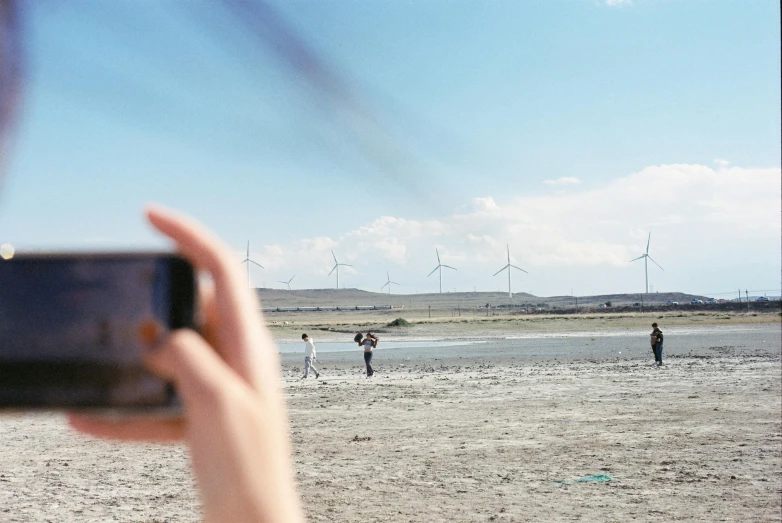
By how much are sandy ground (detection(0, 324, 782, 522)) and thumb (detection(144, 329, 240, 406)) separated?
18.9ft

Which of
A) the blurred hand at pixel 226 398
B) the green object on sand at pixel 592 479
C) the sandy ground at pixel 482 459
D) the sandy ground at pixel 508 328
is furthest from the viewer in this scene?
the sandy ground at pixel 508 328

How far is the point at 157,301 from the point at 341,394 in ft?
81.0

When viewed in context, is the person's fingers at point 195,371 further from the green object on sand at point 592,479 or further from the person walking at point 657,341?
the person walking at point 657,341

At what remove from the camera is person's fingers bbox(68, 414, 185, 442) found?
95 centimetres

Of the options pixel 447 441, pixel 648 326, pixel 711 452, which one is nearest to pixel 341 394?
pixel 447 441

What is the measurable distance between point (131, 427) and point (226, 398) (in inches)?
8.7

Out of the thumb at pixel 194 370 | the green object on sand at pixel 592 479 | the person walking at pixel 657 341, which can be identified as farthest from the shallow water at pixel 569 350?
the thumb at pixel 194 370

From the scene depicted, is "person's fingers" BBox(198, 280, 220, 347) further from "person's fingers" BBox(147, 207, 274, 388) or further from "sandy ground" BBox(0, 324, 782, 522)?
"sandy ground" BBox(0, 324, 782, 522)

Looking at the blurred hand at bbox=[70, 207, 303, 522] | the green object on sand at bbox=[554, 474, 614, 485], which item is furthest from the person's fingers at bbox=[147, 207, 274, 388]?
the green object on sand at bbox=[554, 474, 614, 485]

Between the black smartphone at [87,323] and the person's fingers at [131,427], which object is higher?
the black smartphone at [87,323]

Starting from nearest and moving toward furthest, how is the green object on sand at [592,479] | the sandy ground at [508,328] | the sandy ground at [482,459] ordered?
the sandy ground at [482,459] < the green object on sand at [592,479] < the sandy ground at [508,328]

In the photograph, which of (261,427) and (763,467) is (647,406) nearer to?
(763,467)

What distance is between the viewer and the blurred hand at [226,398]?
851 millimetres

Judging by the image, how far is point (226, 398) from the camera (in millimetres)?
850
